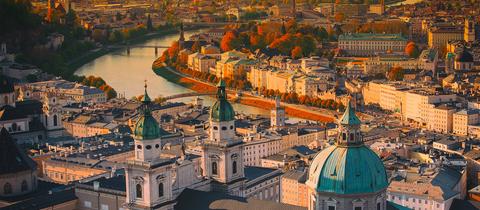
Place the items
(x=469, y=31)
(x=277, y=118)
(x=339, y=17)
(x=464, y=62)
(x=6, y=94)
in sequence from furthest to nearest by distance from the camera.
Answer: (x=339, y=17)
(x=469, y=31)
(x=464, y=62)
(x=277, y=118)
(x=6, y=94)

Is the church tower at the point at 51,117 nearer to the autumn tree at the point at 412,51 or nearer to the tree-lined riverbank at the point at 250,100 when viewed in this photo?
the tree-lined riverbank at the point at 250,100

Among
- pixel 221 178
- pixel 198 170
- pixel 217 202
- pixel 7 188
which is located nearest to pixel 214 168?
pixel 221 178

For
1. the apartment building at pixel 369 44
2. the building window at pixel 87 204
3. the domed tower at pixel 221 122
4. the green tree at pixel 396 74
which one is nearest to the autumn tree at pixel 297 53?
the apartment building at pixel 369 44

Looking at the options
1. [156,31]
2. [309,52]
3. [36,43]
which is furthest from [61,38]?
[156,31]

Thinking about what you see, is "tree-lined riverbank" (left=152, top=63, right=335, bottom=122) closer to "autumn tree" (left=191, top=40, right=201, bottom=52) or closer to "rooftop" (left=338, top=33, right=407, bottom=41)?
"autumn tree" (left=191, top=40, right=201, bottom=52)

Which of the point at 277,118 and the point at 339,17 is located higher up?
the point at 339,17

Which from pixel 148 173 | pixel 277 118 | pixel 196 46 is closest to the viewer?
pixel 148 173

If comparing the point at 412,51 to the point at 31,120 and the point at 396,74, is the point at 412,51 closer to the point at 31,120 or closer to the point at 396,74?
the point at 396,74

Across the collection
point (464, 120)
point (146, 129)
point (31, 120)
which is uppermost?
point (146, 129)
